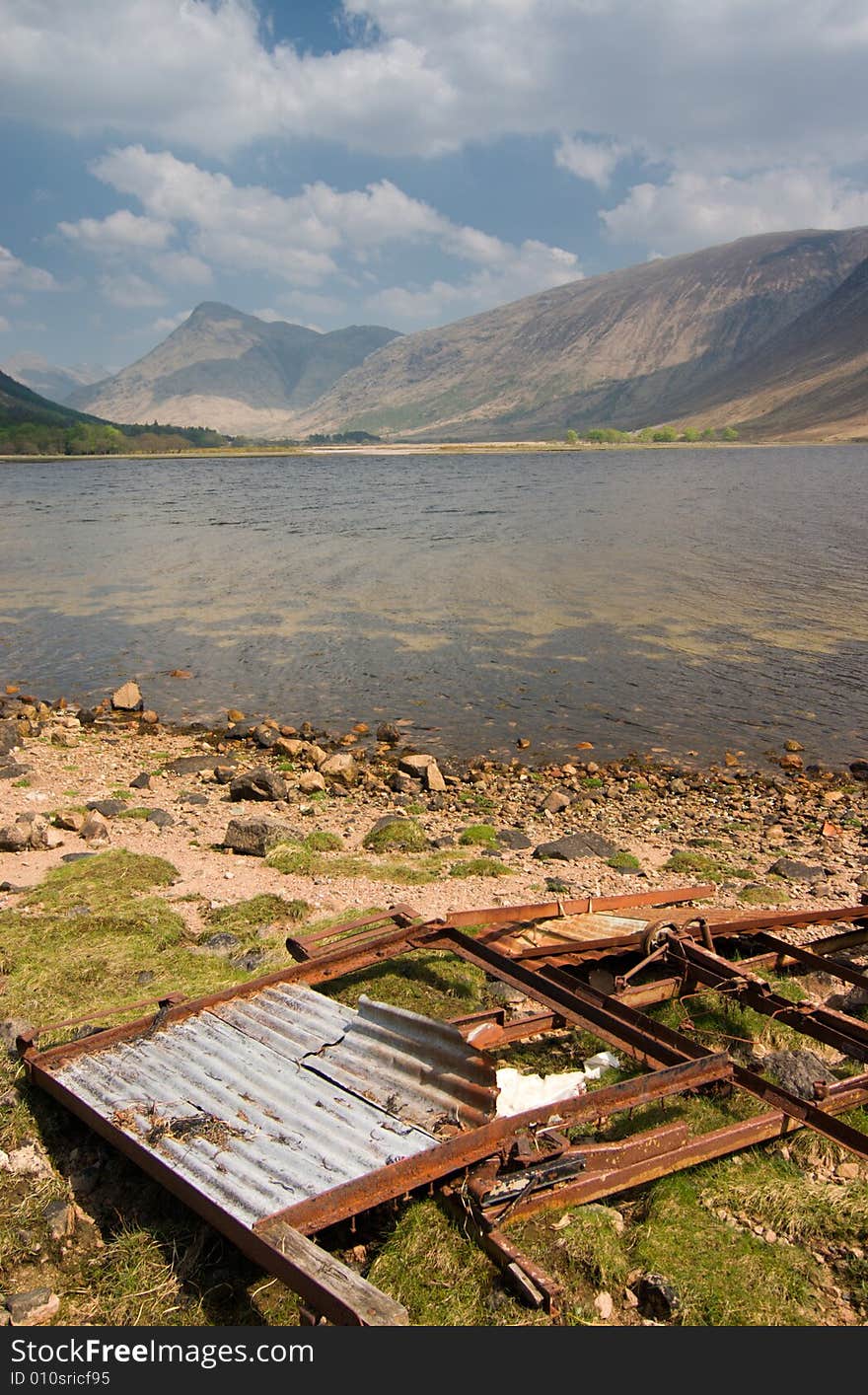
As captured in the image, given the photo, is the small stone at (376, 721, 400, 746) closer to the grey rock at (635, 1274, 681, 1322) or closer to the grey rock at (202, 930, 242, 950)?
the grey rock at (202, 930, 242, 950)

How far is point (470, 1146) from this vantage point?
6465mm

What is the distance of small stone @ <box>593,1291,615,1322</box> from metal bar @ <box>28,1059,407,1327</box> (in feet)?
4.55

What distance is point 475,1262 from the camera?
19.9 ft

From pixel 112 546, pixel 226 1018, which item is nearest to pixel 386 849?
pixel 226 1018

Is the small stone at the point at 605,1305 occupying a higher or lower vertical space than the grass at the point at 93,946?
higher

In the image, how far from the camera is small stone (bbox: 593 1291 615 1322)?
5785mm

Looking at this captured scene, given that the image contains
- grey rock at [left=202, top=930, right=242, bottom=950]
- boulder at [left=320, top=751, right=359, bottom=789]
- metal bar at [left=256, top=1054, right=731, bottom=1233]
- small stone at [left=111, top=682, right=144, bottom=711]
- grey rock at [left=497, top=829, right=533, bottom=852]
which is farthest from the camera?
small stone at [left=111, top=682, right=144, bottom=711]

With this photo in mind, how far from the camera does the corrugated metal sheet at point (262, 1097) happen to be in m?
6.46

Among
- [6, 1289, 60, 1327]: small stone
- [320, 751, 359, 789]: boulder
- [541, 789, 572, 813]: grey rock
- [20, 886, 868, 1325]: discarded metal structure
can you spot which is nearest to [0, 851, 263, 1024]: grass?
[20, 886, 868, 1325]: discarded metal structure

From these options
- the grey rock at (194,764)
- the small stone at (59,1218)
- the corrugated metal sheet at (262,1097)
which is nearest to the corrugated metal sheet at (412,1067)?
the corrugated metal sheet at (262,1097)

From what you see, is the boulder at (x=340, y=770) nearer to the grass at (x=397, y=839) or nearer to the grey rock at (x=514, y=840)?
the grass at (x=397, y=839)

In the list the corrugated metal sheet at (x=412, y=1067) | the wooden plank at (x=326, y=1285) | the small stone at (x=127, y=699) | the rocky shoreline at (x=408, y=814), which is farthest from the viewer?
the small stone at (x=127, y=699)

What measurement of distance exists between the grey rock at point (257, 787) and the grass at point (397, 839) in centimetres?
265

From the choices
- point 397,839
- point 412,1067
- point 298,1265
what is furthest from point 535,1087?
point 397,839
